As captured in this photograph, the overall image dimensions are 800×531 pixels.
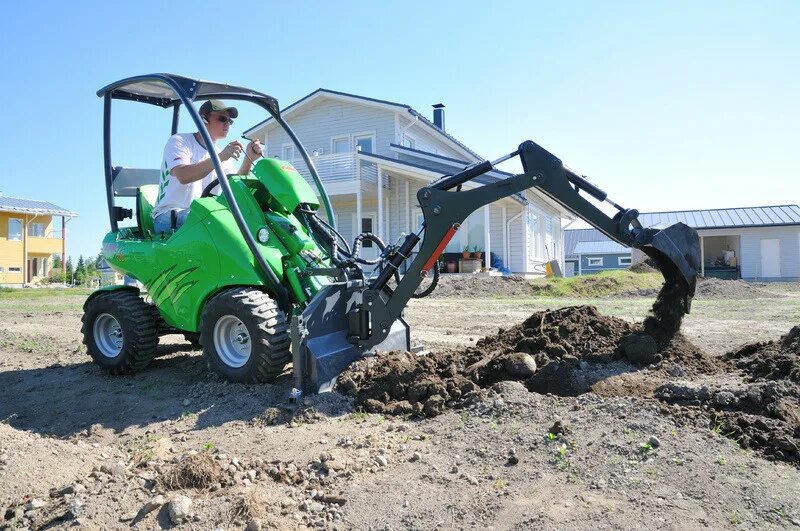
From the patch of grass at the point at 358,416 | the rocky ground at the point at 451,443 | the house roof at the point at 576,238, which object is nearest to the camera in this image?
the rocky ground at the point at 451,443

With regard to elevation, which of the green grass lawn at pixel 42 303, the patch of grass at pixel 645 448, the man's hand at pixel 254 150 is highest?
the man's hand at pixel 254 150

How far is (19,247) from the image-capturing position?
4094 cm

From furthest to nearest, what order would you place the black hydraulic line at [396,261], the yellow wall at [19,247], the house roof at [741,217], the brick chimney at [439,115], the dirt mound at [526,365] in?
1. the yellow wall at [19,247]
2. the house roof at [741,217]
3. the brick chimney at [439,115]
4. the black hydraulic line at [396,261]
5. the dirt mound at [526,365]

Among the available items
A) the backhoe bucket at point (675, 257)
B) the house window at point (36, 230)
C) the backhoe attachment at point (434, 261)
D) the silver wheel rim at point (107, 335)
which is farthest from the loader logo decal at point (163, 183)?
the house window at point (36, 230)

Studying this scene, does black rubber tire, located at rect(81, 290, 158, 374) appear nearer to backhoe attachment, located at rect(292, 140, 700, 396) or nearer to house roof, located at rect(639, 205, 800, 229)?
backhoe attachment, located at rect(292, 140, 700, 396)

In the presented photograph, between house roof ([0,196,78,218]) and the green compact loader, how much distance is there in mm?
40516

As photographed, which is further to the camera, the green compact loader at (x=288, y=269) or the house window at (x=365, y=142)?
the house window at (x=365, y=142)

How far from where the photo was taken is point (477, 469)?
328 centimetres

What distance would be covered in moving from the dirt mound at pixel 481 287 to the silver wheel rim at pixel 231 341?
40.1ft

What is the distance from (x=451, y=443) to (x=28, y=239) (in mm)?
45872

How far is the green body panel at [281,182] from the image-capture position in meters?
5.56

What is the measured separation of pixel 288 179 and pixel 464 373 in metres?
2.34

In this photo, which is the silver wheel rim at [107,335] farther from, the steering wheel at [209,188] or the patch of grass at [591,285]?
the patch of grass at [591,285]

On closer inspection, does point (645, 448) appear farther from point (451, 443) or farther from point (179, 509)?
point (179, 509)
